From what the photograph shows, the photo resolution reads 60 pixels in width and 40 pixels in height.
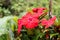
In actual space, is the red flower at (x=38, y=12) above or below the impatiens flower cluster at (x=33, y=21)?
above

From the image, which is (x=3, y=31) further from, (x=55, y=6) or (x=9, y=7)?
(x=55, y=6)

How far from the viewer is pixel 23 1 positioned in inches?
229

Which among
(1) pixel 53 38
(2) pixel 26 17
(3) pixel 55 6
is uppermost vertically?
(2) pixel 26 17

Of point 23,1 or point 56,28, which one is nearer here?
point 56,28

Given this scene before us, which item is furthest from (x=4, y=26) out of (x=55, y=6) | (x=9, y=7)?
(x=55, y=6)

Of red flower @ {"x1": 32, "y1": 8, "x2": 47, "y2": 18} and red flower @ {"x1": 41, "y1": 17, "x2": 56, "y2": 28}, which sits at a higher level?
red flower @ {"x1": 32, "y1": 8, "x2": 47, "y2": 18}

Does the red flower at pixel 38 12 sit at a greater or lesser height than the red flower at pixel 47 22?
greater

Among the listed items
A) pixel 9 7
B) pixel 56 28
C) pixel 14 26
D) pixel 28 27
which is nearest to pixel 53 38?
pixel 56 28

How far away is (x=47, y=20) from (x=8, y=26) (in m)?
0.26

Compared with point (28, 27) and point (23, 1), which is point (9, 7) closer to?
point (23, 1)

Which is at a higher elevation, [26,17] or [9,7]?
[26,17]

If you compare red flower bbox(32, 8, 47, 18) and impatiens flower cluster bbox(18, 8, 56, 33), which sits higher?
red flower bbox(32, 8, 47, 18)

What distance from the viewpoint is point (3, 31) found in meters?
1.37

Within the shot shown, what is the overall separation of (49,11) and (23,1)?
174 inches
